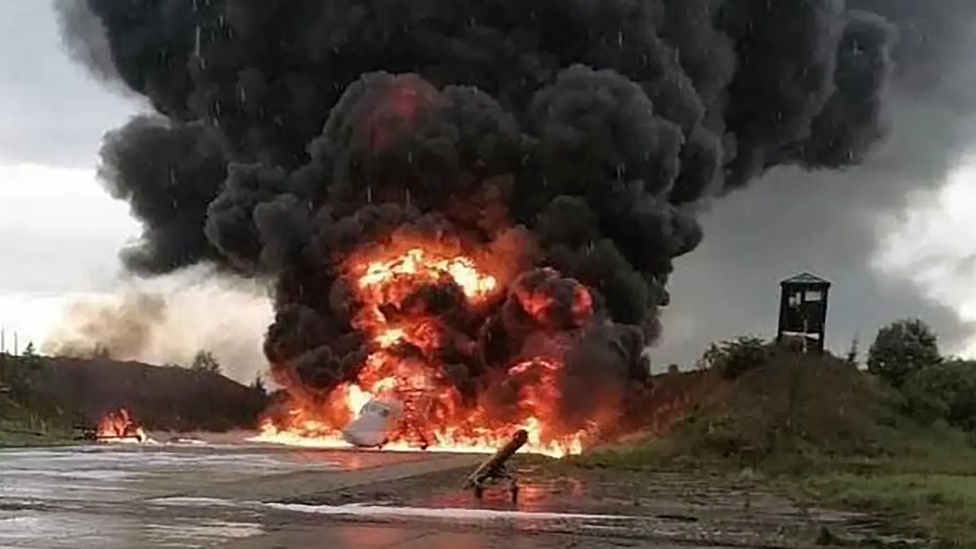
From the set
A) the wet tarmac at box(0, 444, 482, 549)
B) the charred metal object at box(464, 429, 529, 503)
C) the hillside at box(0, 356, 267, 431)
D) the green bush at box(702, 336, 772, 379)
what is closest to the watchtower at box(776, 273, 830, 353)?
the green bush at box(702, 336, 772, 379)

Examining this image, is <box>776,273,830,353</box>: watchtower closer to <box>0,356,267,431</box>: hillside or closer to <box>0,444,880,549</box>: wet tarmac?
<box>0,444,880,549</box>: wet tarmac

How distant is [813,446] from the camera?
36.2 meters

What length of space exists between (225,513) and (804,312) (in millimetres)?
27601

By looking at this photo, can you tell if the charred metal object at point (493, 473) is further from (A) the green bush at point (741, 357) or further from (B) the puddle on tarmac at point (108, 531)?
(A) the green bush at point (741, 357)

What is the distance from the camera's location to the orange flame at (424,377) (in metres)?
45.4

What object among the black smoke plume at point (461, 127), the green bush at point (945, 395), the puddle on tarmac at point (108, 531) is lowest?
the puddle on tarmac at point (108, 531)

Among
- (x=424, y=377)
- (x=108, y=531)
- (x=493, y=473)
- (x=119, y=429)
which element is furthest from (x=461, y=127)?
(x=108, y=531)

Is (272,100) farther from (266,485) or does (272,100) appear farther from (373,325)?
(266,485)

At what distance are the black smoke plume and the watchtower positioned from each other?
5.54 m

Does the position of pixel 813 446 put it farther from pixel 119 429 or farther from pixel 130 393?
pixel 130 393

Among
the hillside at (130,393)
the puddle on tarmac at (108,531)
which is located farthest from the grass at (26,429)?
the puddle on tarmac at (108,531)

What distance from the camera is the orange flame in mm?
45375

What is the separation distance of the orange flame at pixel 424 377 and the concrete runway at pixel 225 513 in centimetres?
1295

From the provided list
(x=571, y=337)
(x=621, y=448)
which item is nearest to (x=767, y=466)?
(x=621, y=448)
